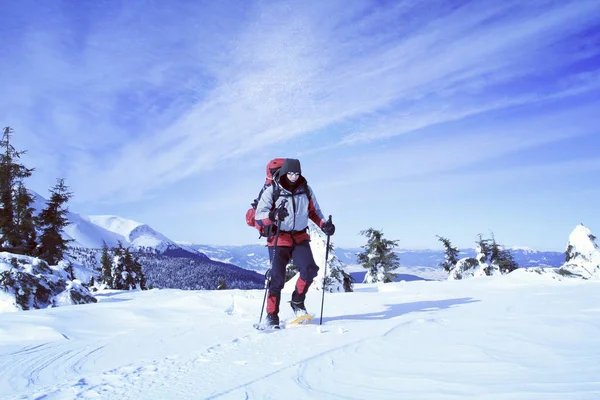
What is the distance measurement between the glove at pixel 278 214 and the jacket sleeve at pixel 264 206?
95 mm

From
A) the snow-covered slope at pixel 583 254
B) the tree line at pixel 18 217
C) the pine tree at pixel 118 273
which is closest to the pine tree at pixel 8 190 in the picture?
the tree line at pixel 18 217

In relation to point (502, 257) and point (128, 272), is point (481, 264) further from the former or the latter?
point (128, 272)

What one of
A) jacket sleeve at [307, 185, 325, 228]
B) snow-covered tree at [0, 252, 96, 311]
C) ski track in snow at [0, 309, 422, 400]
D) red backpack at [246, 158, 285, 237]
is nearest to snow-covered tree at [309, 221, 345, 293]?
snow-covered tree at [0, 252, 96, 311]

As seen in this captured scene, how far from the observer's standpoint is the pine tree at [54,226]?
29278 millimetres

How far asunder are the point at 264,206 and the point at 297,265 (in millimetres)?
1046

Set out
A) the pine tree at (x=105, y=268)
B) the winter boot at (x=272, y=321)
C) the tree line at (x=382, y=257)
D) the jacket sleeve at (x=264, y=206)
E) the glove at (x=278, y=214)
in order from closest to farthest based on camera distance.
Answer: the winter boot at (x=272, y=321) < the glove at (x=278, y=214) < the jacket sleeve at (x=264, y=206) < the tree line at (x=382, y=257) < the pine tree at (x=105, y=268)

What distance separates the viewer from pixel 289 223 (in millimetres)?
5652

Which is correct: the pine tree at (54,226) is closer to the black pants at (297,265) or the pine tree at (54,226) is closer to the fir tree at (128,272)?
the fir tree at (128,272)

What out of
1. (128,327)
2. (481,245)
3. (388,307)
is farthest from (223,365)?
(481,245)

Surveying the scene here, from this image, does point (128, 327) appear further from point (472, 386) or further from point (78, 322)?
point (472, 386)

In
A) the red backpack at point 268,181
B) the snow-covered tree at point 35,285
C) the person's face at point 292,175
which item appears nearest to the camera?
the person's face at point 292,175

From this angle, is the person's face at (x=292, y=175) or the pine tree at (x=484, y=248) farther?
the pine tree at (x=484, y=248)

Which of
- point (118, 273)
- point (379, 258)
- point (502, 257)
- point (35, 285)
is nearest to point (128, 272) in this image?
point (118, 273)

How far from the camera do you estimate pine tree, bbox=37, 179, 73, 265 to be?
96.1ft
